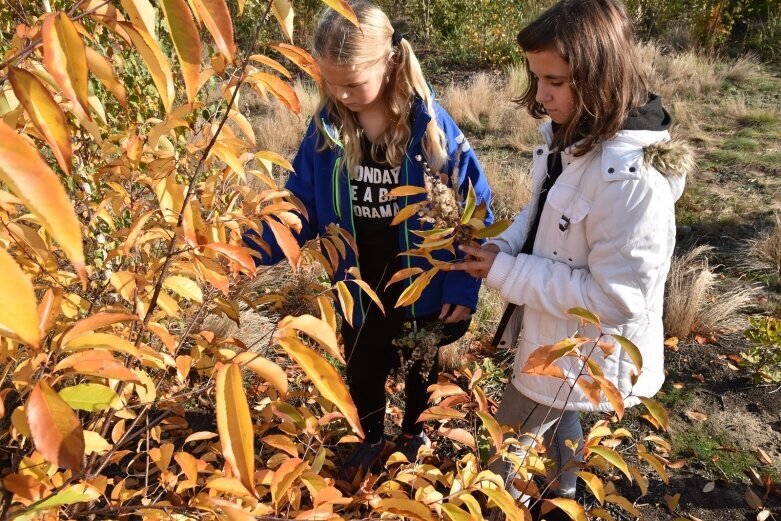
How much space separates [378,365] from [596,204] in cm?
104

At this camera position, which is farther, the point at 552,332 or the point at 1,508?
the point at 552,332

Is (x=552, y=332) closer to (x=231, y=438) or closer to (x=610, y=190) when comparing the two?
(x=610, y=190)

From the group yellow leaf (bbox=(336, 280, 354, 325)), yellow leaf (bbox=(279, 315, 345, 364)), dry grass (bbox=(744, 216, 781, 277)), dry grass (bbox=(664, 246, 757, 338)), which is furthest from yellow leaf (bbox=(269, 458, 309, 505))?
dry grass (bbox=(744, 216, 781, 277))

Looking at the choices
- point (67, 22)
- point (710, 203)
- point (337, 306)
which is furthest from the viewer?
point (710, 203)

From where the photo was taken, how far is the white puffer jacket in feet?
4.61

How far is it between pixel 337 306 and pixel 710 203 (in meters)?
3.40

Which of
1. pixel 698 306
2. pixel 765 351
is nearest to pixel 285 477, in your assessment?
pixel 765 351

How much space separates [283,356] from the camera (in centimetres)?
301

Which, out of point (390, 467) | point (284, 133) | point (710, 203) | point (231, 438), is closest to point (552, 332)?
point (390, 467)

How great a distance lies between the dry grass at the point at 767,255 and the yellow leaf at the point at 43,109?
155 inches

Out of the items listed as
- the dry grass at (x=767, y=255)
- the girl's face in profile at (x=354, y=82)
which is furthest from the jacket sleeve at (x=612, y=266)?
the dry grass at (x=767, y=255)

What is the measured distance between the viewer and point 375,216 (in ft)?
6.34

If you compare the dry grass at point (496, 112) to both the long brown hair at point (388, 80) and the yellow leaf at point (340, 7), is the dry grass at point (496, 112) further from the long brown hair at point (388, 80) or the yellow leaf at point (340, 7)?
the yellow leaf at point (340, 7)

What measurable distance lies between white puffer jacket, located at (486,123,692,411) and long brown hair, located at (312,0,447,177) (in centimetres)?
38
